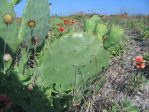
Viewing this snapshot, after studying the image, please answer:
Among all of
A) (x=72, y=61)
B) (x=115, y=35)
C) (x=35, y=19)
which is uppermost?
(x=35, y=19)

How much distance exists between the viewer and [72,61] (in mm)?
2949

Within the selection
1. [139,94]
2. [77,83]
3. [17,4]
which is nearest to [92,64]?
[77,83]

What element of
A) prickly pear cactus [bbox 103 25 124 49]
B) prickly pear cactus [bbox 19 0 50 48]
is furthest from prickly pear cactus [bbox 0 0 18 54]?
prickly pear cactus [bbox 103 25 124 49]

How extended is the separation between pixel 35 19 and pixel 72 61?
479 millimetres

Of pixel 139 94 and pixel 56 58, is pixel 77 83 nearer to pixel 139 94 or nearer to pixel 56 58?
pixel 56 58

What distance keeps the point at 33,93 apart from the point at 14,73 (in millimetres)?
187

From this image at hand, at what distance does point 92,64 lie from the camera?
298 centimetres

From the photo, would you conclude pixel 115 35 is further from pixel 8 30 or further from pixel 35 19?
pixel 8 30

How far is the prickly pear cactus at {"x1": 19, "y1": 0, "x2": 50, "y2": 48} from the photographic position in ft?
9.96

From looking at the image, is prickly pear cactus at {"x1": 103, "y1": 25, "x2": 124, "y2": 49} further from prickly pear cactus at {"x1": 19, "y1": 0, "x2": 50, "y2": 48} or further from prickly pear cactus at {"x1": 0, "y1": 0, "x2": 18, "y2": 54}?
prickly pear cactus at {"x1": 0, "y1": 0, "x2": 18, "y2": 54}

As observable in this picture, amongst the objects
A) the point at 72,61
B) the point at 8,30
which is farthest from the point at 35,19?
Answer: the point at 72,61

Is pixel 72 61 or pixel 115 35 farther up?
pixel 115 35

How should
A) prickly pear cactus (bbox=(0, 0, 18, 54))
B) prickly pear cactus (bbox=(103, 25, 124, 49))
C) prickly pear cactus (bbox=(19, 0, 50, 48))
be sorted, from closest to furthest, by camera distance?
1. prickly pear cactus (bbox=(0, 0, 18, 54))
2. prickly pear cactus (bbox=(19, 0, 50, 48))
3. prickly pear cactus (bbox=(103, 25, 124, 49))

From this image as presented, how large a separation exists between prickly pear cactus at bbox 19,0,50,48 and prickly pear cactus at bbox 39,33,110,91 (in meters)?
0.20
